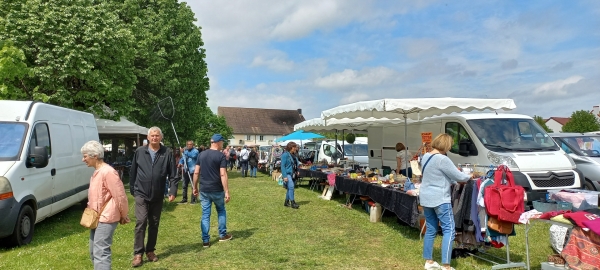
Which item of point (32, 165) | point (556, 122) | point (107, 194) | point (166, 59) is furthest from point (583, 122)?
point (107, 194)

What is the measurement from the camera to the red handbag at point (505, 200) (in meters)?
4.79

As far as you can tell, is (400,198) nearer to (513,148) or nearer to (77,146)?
(513,148)

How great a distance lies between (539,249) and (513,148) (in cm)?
319

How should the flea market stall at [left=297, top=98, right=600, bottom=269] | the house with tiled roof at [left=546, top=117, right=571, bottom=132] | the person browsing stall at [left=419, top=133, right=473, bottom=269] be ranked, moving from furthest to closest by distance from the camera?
1. the house with tiled roof at [left=546, top=117, right=571, bottom=132]
2. the person browsing stall at [left=419, top=133, right=473, bottom=269]
3. the flea market stall at [left=297, top=98, right=600, bottom=269]

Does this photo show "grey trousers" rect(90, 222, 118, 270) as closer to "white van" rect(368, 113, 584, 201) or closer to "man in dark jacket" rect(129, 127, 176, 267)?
"man in dark jacket" rect(129, 127, 176, 267)

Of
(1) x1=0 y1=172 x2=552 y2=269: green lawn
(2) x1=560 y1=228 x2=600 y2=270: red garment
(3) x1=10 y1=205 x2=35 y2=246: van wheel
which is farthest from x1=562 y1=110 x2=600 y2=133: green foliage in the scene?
(3) x1=10 y1=205 x2=35 y2=246: van wheel

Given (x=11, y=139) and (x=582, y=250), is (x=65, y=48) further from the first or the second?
(x=582, y=250)

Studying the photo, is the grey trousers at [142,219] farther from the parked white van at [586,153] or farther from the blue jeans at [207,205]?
the parked white van at [586,153]

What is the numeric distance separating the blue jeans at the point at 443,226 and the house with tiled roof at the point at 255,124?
64.5 m

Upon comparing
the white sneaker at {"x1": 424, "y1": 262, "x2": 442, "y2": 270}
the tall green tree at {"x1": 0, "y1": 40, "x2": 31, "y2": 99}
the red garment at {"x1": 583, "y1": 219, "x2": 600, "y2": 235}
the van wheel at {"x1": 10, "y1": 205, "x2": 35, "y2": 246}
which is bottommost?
the white sneaker at {"x1": 424, "y1": 262, "x2": 442, "y2": 270}

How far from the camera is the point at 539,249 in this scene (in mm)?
6246

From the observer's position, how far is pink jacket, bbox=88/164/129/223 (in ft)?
13.7

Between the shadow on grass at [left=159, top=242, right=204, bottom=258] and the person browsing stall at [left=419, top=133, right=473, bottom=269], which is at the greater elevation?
the person browsing stall at [left=419, top=133, right=473, bottom=269]

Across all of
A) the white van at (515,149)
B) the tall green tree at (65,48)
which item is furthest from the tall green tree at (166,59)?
the white van at (515,149)
